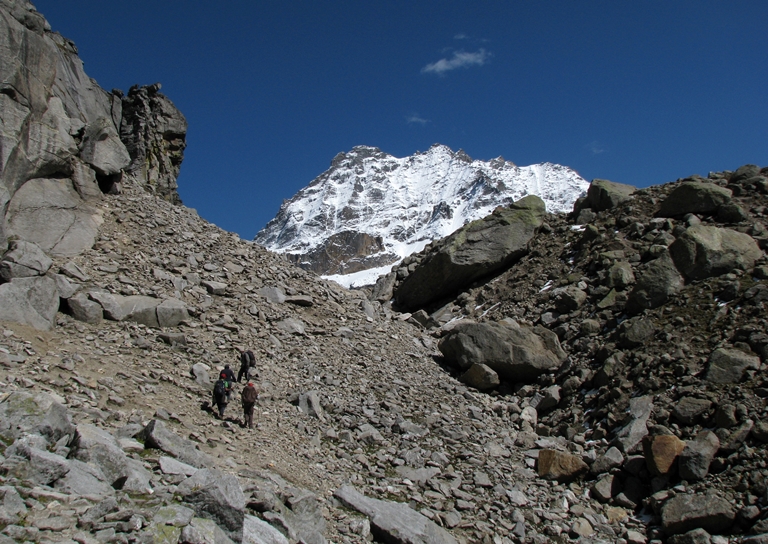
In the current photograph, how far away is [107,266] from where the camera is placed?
65.5ft

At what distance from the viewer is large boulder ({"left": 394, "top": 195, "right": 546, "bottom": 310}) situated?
33.6 metres

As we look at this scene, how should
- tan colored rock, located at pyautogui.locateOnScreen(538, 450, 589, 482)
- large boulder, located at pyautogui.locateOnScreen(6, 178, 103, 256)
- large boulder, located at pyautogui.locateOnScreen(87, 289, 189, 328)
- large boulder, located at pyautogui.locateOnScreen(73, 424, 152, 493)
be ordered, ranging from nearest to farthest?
large boulder, located at pyautogui.locateOnScreen(73, 424, 152, 493) → tan colored rock, located at pyautogui.locateOnScreen(538, 450, 589, 482) → large boulder, located at pyautogui.locateOnScreen(87, 289, 189, 328) → large boulder, located at pyautogui.locateOnScreen(6, 178, 103, 256)

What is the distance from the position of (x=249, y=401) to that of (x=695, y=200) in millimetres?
26124

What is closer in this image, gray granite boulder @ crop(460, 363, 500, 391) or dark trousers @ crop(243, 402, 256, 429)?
dark trousers @ crop(243, 402, 256, 429)

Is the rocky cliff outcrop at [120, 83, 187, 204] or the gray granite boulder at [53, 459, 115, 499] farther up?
the rocky cliff outcrop at [120, 83, 187, 204]

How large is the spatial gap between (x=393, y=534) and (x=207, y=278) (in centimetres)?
1459

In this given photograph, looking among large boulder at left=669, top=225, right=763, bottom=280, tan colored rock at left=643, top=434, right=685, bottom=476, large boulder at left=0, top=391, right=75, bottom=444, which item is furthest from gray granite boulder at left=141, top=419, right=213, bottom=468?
large boulder at left=669, top=225, right=763, bottom=280

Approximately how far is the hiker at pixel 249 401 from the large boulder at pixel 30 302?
6612 mm

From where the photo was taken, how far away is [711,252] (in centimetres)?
2297

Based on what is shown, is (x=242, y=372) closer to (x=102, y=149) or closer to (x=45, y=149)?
(x=45, y=149)

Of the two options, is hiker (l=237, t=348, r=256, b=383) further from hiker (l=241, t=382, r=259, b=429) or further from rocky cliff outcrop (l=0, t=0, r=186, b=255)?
rocky cliff outcrop (l=0, t=0, r=186, b=255)

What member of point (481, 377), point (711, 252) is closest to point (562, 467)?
point (481, 377)

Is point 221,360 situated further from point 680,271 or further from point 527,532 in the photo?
point 680,271

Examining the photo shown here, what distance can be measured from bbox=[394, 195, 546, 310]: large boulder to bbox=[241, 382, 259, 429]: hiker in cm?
2122
